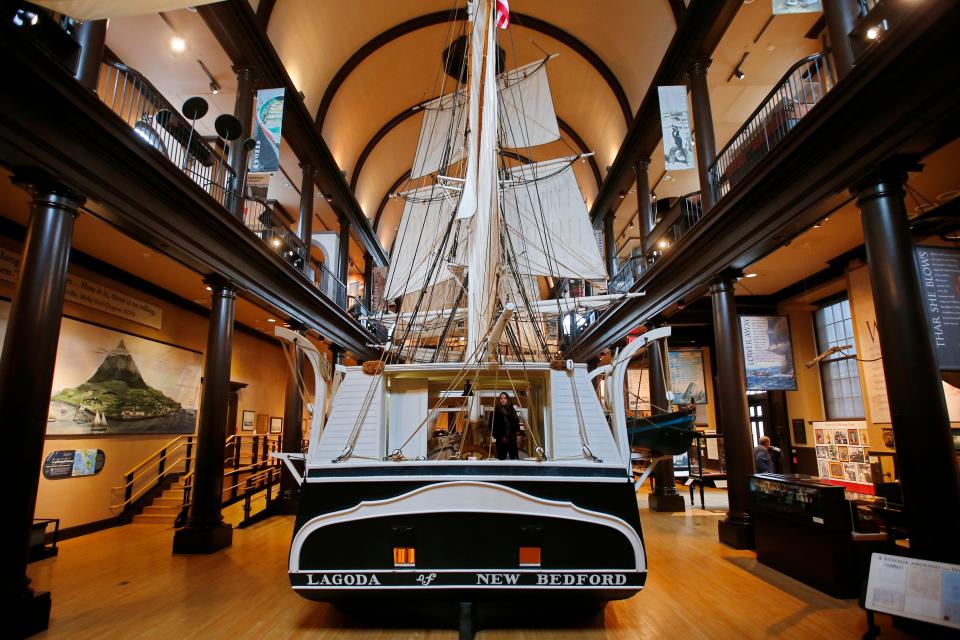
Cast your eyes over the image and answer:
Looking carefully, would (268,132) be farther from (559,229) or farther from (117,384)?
(559,229)

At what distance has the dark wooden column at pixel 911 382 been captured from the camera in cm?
367

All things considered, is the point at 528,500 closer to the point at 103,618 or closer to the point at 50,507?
the point at 103,618

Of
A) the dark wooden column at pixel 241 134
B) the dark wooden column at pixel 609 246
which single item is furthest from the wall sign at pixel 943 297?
the dark wooden column at pixel 609 246

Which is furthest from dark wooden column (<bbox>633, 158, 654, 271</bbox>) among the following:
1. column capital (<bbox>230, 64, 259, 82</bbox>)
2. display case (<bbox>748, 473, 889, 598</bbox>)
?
column capital (<bbox>230, 64, 259, 82</bbox>)

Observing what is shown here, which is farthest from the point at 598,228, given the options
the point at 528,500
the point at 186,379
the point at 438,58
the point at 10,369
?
the point at 10,369

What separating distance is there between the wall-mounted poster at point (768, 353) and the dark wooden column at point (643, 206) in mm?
2846

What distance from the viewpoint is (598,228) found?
48.7ft

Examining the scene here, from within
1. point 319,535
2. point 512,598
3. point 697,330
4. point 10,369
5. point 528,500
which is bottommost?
point 512,598

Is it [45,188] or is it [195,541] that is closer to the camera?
[45,188]

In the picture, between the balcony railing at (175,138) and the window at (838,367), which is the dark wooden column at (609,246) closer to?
the window at (838,367)

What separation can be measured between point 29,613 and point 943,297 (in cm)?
815

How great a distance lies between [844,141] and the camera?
462 cm

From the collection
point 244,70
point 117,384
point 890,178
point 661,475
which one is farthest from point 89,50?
point 661,475

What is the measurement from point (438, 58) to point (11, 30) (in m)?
11.4
